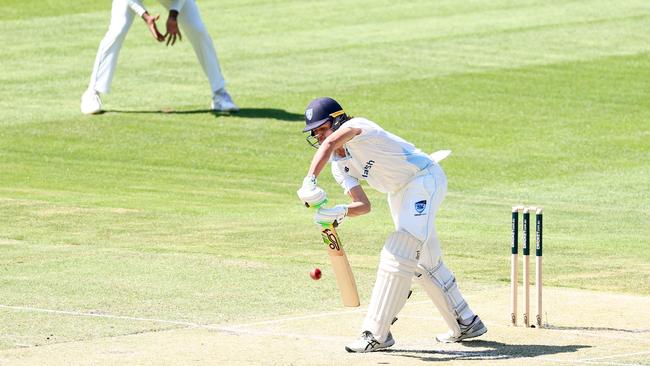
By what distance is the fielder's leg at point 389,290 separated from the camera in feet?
34.8

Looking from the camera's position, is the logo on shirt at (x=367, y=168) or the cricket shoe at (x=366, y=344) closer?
the cricket shoe at (x=366, y=344)

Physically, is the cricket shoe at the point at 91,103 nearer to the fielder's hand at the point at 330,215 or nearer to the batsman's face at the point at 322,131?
the batsman's face at the point at 322,131

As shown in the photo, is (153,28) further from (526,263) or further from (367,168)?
(367,168)

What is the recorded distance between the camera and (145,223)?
654 inches

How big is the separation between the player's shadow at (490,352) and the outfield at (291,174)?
0.04 metres

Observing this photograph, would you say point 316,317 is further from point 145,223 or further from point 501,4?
point 501,4

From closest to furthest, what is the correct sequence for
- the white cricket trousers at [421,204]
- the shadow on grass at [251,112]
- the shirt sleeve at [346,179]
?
the white cricket trousers at [421,204], the shirt sleeve at [346,179], the shadow on grass at [251,112]

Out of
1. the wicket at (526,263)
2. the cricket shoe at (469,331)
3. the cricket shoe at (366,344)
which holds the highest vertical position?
the wicket at (526,263)

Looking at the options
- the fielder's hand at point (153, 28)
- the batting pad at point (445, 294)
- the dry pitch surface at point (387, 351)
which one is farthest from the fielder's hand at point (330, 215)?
the fielder's hand at point (153, 28)

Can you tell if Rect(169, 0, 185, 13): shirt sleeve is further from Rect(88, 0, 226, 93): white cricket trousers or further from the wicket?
the wicket

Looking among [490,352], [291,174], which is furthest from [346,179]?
[291,174]

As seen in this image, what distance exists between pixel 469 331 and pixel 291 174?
31.1ft

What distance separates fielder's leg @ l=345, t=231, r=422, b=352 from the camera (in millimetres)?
10609

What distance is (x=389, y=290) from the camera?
10609 mm
